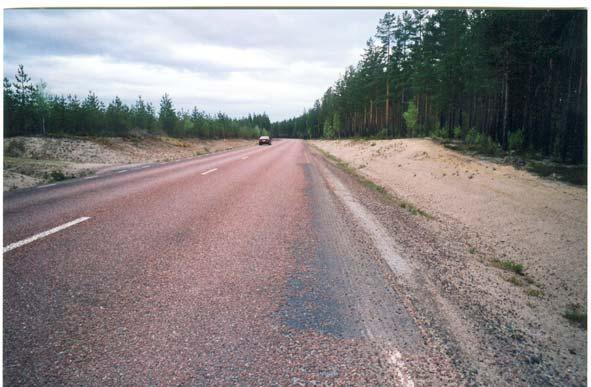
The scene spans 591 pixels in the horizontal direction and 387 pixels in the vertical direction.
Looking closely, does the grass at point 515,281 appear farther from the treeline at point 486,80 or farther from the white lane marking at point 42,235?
the white lane marking at point 42,235

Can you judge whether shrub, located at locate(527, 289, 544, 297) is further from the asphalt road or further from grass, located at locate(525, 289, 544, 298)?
the asphalt road

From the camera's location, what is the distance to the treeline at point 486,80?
7337 millimetres

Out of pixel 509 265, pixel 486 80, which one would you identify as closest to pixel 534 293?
pixel 509 265

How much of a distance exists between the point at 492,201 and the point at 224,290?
7.37 m

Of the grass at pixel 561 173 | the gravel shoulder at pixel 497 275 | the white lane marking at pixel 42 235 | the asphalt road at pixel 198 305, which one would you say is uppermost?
the grass at pixel 561 173

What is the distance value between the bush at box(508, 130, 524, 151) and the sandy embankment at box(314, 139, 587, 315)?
8.52 meters

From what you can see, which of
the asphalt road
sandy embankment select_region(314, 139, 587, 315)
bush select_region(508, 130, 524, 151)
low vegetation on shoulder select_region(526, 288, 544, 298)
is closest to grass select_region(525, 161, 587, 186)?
sandy embankment select_region(314, 139, 587, 315)

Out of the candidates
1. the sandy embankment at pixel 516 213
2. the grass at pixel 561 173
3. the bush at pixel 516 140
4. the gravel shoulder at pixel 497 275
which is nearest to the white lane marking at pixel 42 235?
the gravel shoulder at pixel 497 275

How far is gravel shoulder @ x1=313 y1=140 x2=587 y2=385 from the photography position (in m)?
1.97

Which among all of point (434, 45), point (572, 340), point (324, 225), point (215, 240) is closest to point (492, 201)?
A: point (324, 225)

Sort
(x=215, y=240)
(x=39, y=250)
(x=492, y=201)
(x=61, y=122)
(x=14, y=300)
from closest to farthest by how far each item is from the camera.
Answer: (x=14, y=300) → (x=39, y=250) → (x=215, y=240) → (x=492, y=201) → (x=61, y=122)

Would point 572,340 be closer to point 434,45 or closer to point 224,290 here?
point 224,290

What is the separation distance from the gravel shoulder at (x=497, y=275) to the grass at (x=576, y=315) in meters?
0.05

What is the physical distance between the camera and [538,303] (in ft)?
9.32
